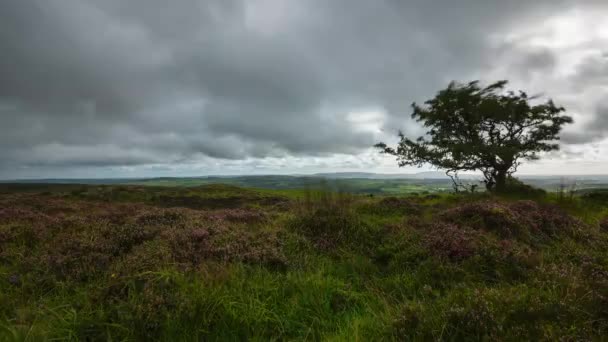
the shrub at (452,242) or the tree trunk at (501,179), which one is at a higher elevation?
the tree trunk at (501,179)

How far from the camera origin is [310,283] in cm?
446

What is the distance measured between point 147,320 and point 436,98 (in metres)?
26.0

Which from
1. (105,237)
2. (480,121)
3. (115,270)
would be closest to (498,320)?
(115,270)

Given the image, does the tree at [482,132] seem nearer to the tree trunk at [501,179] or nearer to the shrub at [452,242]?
the tree trunk at [501,179]

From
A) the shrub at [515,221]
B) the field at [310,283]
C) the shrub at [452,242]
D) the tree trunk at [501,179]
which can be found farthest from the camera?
the tree trunk at [501,179]

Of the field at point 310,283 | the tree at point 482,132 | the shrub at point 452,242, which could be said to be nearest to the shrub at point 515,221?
the field at point 310,283

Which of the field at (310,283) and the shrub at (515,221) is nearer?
the field at (310,283)

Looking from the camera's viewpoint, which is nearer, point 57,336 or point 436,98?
point 57,336

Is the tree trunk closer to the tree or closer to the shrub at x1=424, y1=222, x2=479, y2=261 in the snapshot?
the tree

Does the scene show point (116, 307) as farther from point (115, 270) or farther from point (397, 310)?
point (397, 310)

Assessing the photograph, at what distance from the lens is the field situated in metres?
3.29

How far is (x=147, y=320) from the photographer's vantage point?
10.9 ft

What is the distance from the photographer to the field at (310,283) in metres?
3.29

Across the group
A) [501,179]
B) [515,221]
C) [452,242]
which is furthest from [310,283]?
[501,179]
